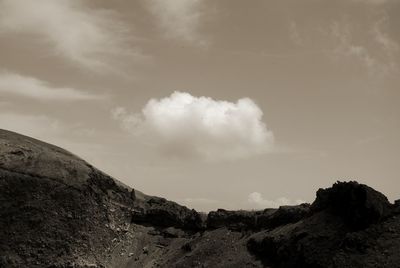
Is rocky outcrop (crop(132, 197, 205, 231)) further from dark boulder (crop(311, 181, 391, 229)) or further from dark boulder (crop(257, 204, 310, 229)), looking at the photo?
dark boulder (crop(311, 181, 391, 229))

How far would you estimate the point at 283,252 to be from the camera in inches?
1578

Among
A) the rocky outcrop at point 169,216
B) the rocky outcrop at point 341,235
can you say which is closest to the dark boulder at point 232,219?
the rocky outcrop at point 169,216

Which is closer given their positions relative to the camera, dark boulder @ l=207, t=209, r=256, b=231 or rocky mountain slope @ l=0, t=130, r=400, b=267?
rocky mountain slope @ l=0, t=130, r=400, b=267

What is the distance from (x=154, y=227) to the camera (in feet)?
205

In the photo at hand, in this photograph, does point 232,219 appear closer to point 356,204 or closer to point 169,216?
point 169,216

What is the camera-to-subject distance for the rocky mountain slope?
37.2 m

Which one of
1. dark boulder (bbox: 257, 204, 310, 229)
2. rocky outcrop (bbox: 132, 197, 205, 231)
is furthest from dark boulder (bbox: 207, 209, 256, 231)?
rocky outcrop (bbox: 132, 197, 205, 231)

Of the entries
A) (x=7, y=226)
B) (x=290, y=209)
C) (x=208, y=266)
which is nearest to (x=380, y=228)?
(x=290, y=209)

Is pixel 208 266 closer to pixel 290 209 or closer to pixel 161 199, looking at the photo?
pixel 290 209

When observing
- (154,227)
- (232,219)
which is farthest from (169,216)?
(232,219)

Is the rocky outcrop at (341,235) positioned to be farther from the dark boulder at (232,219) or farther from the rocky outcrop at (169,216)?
the rocky outcrop at (169,216)

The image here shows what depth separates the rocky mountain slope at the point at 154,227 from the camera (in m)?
37.2

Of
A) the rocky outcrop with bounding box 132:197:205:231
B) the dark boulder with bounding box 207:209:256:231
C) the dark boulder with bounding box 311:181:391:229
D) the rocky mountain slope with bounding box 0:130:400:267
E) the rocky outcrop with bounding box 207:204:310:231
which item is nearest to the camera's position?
the rocky mountain slope with bounding box 0:130:400:267

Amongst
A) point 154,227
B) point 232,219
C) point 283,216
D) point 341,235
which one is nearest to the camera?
point 341,235
